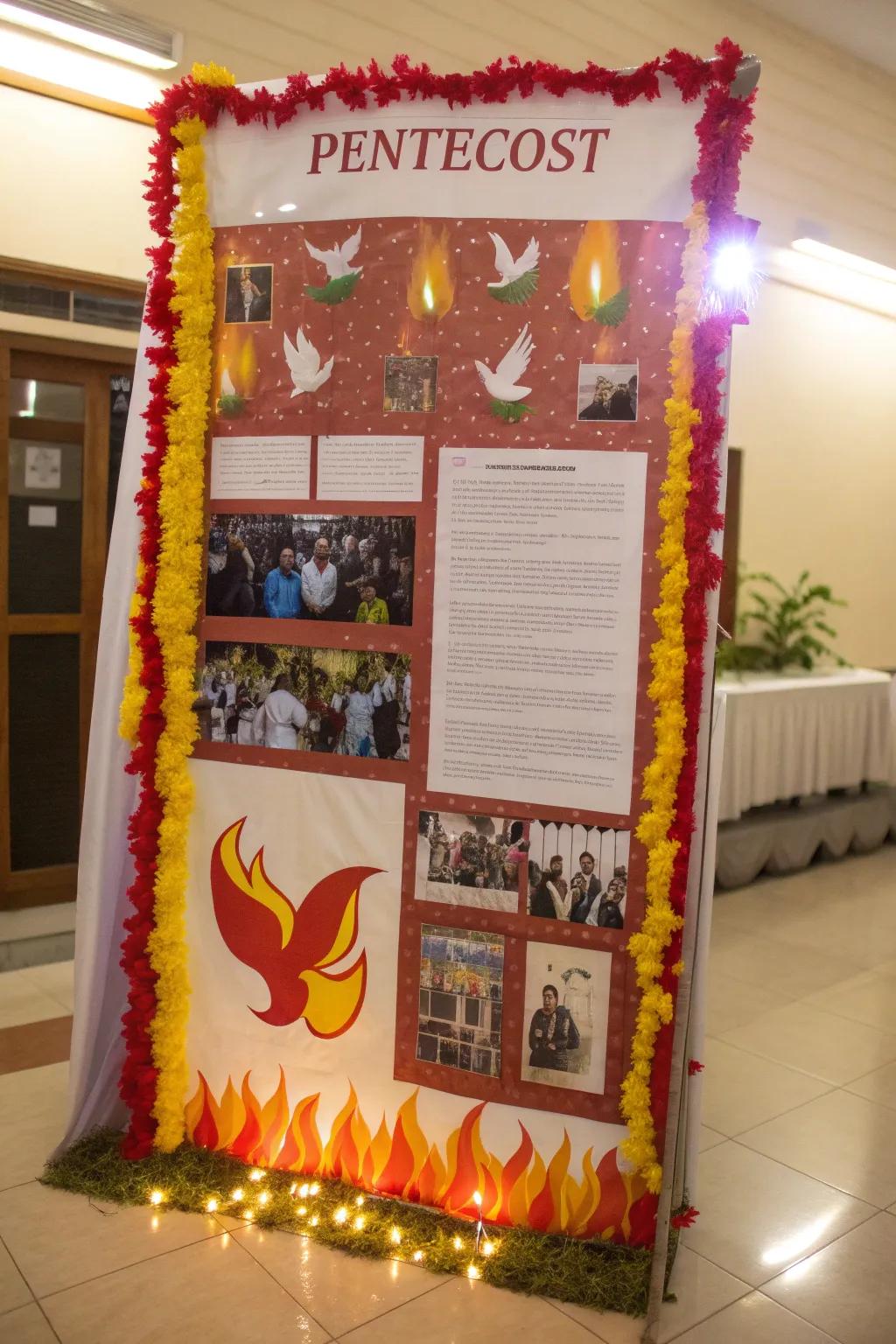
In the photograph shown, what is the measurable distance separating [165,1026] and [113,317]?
273 centimetres

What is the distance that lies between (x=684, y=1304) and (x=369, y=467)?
1.86m

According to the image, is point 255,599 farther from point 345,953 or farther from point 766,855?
point 766,855

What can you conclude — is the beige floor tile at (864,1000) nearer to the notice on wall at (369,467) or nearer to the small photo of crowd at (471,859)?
the small photo of crowd at (471,859)

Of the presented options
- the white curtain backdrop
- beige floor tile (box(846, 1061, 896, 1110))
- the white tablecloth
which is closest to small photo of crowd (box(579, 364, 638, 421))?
the white curtain backdrop

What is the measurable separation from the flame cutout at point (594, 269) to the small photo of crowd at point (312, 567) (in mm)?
581

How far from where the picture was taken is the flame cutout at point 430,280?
91.0 inches

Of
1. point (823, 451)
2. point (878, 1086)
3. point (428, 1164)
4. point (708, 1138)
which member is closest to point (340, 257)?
point (428, 1164)

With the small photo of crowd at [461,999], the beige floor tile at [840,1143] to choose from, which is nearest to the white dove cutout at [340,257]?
the small photo of crowd at [461,999]

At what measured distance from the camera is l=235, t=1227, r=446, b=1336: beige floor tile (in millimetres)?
2148

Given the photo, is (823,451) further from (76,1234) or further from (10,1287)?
(10,1287)

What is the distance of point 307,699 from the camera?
248 centimetres

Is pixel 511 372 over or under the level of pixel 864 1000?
over

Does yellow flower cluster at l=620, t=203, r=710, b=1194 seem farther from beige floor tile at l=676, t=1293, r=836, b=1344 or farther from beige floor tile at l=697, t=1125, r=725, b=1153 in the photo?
beige floor tile at l=697, t=1125, r=725, b=1153

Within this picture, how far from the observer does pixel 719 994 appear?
154 inches
